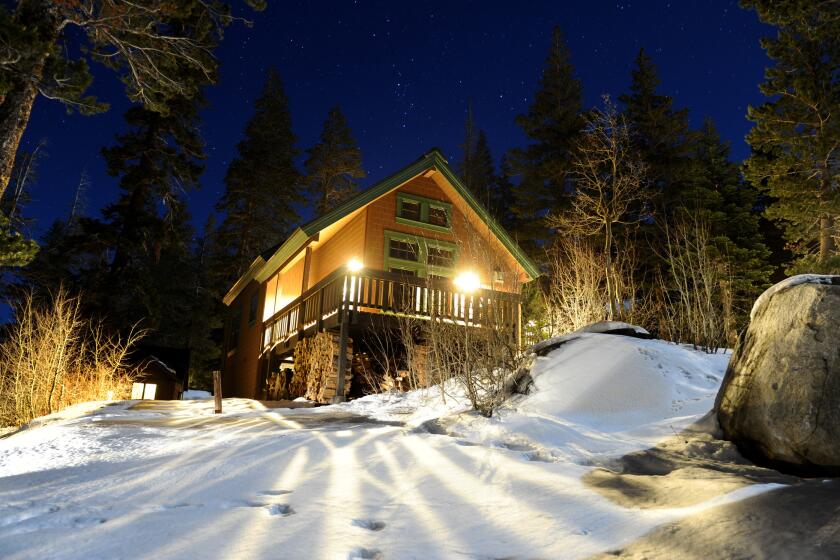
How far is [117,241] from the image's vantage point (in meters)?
17.3

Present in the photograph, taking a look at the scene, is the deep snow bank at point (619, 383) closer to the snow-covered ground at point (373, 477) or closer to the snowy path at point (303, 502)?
the snow-covered ground at point (373, 477)

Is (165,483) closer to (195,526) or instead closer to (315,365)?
(195,526)

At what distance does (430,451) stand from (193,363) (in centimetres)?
3030

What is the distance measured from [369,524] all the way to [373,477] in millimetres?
963

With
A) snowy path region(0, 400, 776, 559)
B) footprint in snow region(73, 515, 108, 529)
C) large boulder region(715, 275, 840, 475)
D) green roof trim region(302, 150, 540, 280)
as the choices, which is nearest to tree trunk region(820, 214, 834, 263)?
green roof trim region(302, 150, 540, 280)

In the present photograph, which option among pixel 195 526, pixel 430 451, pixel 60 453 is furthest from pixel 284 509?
pixel 60 453

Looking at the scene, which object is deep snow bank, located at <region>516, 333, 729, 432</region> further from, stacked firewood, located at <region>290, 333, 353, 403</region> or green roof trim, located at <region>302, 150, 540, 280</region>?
green roof trim, located at <region>302, 150, 540, 280</region>

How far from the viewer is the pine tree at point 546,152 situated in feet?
85.1

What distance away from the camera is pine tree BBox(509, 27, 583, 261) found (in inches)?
1022

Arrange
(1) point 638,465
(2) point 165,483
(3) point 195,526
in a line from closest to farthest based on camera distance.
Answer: (3) point 195,526
(2) point 165,483
(1) point 638,465

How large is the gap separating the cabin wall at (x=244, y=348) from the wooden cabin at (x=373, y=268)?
0.36ft

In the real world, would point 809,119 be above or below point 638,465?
above

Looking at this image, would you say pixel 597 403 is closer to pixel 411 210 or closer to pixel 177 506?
pixel 177 506

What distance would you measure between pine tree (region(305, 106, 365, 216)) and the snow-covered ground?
2565 cm
